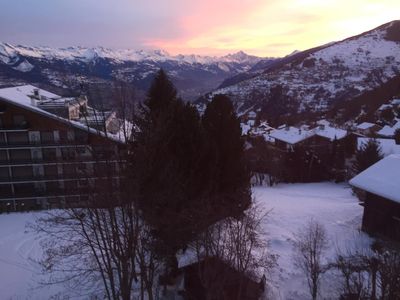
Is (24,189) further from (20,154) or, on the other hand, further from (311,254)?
(311,254)

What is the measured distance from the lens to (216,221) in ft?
48.2

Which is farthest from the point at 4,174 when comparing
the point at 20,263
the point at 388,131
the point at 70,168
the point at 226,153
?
the point at 388,131

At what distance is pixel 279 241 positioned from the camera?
68.0 feet

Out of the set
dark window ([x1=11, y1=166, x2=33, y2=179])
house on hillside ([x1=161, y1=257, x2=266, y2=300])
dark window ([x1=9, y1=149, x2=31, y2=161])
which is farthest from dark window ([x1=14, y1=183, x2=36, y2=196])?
house on hillside ([x1=161, y1=257, x2=266, y2=300])

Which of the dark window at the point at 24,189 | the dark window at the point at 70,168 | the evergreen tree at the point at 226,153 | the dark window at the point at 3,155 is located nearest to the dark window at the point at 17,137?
the dark window at the point at 3,155

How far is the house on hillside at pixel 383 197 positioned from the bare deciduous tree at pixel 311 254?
3.93 m

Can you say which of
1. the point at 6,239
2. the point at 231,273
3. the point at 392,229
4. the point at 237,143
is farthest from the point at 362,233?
the point at 6,239

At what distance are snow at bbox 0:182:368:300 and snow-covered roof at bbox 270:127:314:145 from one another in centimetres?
3187

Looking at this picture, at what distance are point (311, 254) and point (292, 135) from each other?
57.7 meters

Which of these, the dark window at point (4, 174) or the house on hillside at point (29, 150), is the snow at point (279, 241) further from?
the dark window at point (4, 174)

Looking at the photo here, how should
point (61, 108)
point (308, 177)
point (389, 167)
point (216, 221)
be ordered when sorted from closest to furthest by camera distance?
1. point (216, 221)
2. point (389, 167)
3. point (61, 108)
4. point (308, 177)

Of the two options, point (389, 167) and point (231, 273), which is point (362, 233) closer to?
point (389, 167)

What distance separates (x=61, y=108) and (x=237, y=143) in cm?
2153

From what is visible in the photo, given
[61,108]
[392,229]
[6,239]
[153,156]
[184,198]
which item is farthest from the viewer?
[61,108]
